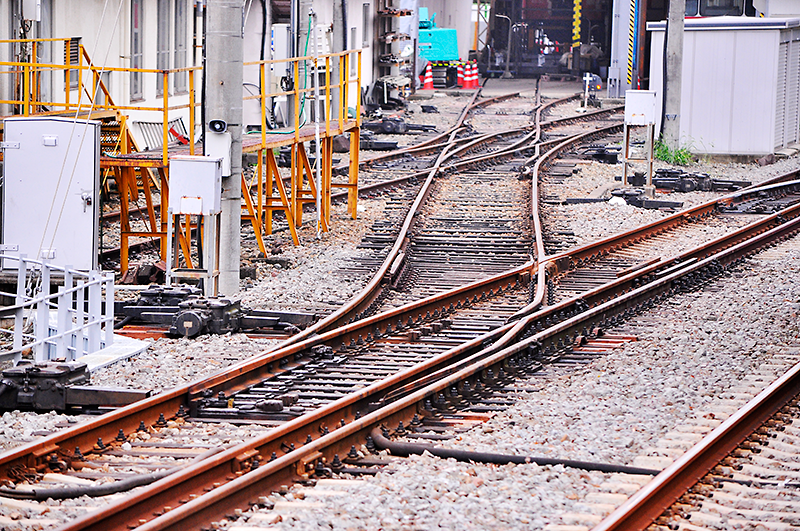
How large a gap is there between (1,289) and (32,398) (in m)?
3.77

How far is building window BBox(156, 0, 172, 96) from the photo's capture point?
2173cm

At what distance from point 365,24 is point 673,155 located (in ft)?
46.6

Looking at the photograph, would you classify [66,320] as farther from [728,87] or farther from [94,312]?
[728,87]

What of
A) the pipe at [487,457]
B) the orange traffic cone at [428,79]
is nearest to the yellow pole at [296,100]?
the pipe at [487,457]

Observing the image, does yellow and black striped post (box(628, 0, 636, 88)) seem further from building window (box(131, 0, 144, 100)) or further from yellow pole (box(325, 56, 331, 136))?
yellow pole (box(325, 56, 331, 136))

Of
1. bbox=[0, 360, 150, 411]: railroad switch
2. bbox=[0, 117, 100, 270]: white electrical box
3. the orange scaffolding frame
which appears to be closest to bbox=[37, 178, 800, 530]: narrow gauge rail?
bbox=[0, 360, 150, 411]: railroad switch

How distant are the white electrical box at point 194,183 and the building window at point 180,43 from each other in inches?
473

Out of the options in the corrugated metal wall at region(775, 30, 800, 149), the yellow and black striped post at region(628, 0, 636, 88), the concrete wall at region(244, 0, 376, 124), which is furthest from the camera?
the yellow and black striped post at region(628, 0, 636, 88)

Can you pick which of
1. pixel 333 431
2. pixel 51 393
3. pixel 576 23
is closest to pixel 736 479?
pixel 333 431

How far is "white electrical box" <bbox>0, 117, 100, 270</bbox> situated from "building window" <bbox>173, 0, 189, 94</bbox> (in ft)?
37.1

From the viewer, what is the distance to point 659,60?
24188 millimetres

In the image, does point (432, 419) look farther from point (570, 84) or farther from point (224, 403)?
point (570, 84)

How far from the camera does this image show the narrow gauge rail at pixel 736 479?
591 cm

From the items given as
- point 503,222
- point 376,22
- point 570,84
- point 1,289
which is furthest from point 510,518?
point 570,84
